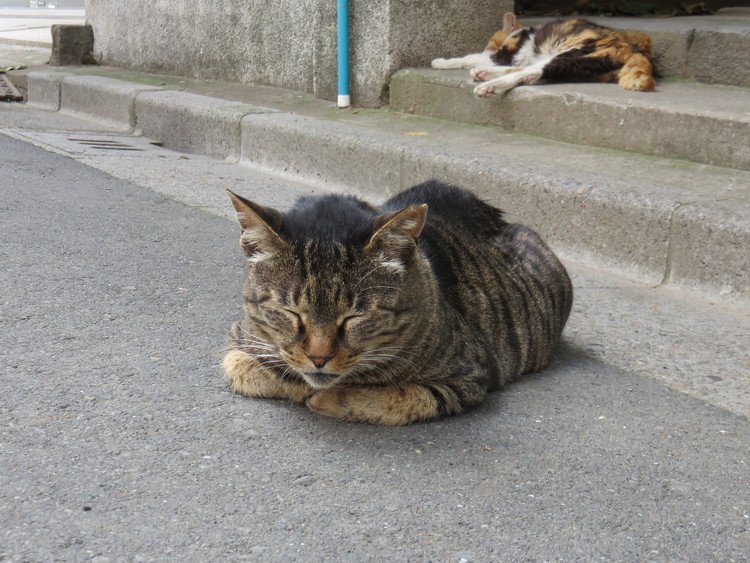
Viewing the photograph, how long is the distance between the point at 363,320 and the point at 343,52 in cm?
486

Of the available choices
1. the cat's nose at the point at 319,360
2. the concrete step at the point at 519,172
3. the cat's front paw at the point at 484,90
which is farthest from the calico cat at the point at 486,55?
the cat's nose at the point at 319,360

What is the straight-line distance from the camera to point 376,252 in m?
2.89

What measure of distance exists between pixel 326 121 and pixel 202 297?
2990 millimetres

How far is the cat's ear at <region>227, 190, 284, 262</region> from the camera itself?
285 centimetres

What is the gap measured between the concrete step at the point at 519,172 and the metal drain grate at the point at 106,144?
448 mm

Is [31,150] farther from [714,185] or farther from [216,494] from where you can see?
[216,494]

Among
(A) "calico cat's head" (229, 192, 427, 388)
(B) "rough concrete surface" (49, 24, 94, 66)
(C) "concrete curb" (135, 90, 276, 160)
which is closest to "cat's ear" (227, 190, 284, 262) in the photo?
(A) "calico cat's head" (229, 192, 427, 388)

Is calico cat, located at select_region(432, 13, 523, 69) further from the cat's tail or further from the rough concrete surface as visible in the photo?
the rough concrete surface

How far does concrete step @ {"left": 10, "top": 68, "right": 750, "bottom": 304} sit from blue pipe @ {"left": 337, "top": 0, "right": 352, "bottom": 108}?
0.13 meters

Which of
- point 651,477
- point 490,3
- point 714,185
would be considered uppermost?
point 490,3

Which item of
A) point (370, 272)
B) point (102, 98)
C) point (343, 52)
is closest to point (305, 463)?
point (370, 272)

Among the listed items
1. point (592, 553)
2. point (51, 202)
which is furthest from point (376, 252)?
point (51, 202)

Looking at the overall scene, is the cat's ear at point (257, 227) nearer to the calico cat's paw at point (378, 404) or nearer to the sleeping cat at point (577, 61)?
the calico cat's paw at point (378, 404)

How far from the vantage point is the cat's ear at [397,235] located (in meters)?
2.84
